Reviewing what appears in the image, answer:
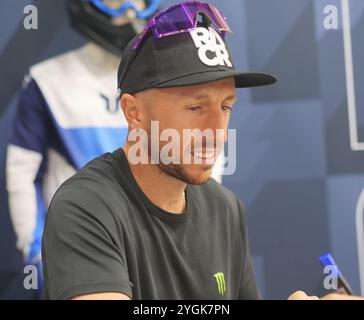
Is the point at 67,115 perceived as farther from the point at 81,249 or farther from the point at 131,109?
the point at 81,249

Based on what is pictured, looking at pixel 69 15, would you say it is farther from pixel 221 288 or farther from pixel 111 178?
pixel 221 288

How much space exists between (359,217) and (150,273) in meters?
0.93

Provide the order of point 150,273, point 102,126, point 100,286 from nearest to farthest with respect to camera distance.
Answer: point 100,286, point 150,273, point 102,126

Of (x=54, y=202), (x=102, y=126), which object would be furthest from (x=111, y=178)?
(x=102, y=126)

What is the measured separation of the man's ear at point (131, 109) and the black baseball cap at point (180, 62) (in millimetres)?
19

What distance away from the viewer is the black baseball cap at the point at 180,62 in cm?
79

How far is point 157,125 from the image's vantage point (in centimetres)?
85

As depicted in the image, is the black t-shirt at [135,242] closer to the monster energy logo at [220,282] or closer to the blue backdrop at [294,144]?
the monster energy logo at [220,282]

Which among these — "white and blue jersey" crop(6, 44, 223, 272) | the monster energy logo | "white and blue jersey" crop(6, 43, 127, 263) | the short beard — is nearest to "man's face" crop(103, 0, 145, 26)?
"white and blue jersey" crop(6, 44, 223, 272)

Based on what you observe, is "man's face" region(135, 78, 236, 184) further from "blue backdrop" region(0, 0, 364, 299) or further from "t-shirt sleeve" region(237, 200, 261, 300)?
"blue backdrop" region(0, 0, 364, 299)

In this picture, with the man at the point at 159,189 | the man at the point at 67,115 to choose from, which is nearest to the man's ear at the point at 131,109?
the man at the point at 159,189

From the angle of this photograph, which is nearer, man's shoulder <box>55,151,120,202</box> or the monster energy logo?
man's shoulder <box>55,151,120,202</box>

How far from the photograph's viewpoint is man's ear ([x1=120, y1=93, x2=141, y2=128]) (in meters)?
0.86

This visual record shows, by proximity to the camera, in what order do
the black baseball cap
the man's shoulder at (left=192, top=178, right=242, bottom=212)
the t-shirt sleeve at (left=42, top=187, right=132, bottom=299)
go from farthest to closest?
the man's shoulder at (left=192, top=178, right=242, bottom=212) < the black baseball cap < the t-shirt sleeve at (left=42, top=187, right=132, bottom=299)
